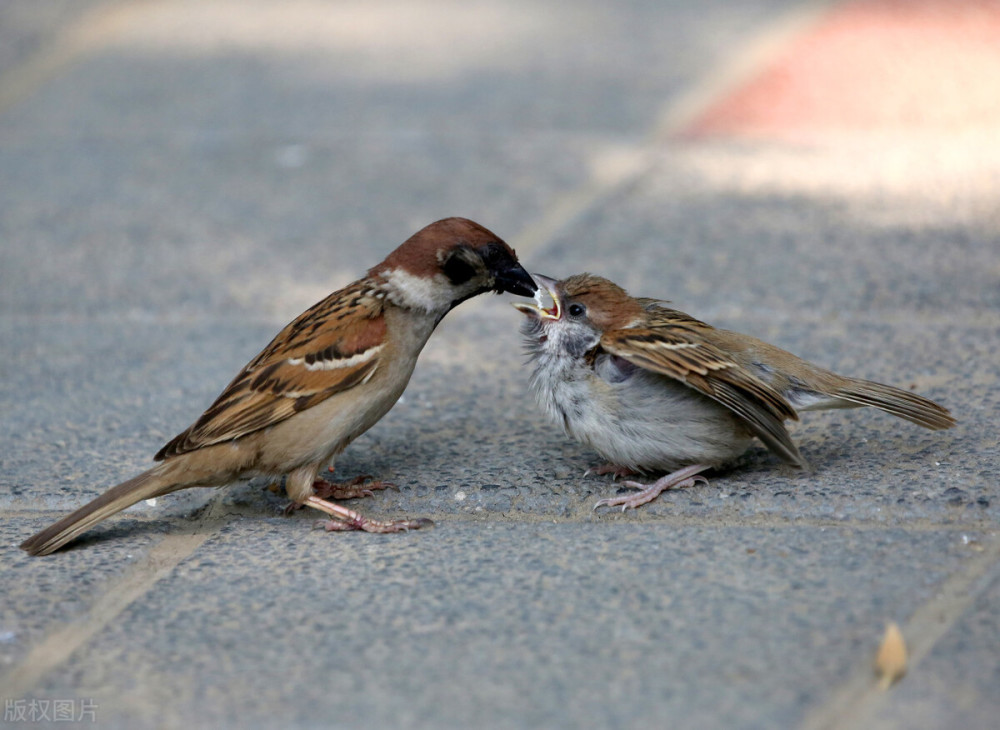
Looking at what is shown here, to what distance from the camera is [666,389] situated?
4.14 meters

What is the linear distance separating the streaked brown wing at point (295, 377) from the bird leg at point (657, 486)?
90cm

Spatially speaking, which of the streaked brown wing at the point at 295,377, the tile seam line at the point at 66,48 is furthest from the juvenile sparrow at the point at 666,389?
the tile seam line at the point at 66,48

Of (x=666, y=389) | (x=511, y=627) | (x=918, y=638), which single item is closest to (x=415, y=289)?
(x=666, y=389)

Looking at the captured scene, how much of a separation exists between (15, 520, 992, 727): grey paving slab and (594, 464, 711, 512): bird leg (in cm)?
17

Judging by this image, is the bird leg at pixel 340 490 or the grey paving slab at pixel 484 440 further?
the bird leg at pixel 340 490

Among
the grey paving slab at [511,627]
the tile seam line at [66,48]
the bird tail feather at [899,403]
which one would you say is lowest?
the grey paving slab at [511,627]

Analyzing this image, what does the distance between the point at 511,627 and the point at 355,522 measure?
0.90m

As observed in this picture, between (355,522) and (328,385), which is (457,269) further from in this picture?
(355,522)

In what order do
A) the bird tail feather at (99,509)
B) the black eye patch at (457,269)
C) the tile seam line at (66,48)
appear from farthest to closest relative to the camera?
the tile seam line at (66,48)
the black eye patch at (457,269)
the bird tail feather at (99,509)

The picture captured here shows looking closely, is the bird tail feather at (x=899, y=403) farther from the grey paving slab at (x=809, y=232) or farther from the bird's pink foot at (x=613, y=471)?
the grey paving slab at (x=809, y=232)

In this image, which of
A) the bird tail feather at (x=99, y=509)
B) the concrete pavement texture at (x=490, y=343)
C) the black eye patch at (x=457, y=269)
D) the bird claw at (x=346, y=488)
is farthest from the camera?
the bird claw at (x=346, y=488)

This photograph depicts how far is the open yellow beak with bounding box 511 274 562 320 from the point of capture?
4.35 m

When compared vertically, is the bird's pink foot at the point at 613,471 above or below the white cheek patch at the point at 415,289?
below

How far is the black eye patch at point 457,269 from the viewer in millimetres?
4297
